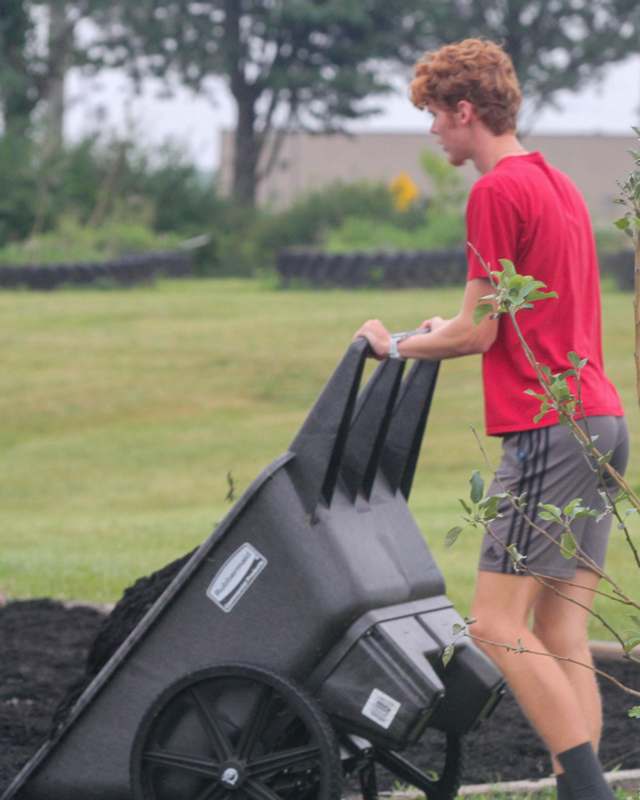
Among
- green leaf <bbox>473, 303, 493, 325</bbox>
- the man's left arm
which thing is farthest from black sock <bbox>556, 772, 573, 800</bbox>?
green leaf <bbox>473, 303, 493, 325</bbox>

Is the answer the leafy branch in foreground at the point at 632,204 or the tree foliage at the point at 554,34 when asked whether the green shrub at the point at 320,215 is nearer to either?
the tree foliage at the point at 554,34

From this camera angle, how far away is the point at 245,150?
41.2 metres

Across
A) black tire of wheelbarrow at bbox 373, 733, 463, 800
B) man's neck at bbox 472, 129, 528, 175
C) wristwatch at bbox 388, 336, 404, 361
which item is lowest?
black tire of wheelbarrow at bbox 373, 733, 463, 800

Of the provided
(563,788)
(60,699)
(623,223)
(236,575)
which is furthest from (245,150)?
(623,223)

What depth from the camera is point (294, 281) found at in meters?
22.7

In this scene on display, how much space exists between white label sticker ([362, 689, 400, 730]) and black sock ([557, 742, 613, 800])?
598 mm

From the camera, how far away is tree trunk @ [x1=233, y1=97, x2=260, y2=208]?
1619 inches

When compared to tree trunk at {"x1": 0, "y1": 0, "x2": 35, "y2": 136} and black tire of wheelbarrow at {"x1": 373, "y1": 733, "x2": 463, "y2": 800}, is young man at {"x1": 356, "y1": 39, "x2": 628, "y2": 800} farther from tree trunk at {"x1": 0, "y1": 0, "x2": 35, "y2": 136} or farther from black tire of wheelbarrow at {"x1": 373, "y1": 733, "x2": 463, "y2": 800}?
tree trunk at {"x1": 0, "y1": 0, "x2": 35, "y2": 136}

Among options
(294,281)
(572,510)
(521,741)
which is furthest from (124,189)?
(572,510)

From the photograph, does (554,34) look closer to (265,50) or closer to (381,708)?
(265,50)

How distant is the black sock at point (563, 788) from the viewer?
157 inches

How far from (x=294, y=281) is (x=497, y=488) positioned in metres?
18.7

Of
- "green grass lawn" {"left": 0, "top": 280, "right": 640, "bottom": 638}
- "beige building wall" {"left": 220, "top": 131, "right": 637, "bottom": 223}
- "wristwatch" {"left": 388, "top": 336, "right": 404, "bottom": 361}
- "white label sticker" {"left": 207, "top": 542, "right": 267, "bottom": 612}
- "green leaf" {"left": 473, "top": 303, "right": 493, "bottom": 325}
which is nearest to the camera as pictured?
"green leaf" {"left": 473, "top": 303, "right": 493, "bottom": 325}

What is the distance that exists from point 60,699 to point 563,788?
6.32ft
